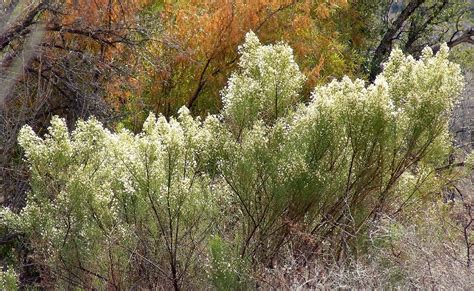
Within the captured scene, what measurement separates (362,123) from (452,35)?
12.1 meters

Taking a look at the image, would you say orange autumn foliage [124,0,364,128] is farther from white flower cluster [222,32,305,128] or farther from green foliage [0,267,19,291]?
white flower cluster [222,32,305,128]

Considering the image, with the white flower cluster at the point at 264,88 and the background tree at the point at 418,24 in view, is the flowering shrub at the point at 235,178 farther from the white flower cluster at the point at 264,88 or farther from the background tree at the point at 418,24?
the background tree at the point at 418,24

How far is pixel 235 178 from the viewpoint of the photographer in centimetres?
818

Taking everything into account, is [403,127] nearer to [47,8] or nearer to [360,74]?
[47,8]

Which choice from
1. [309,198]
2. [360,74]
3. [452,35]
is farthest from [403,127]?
[452,35]

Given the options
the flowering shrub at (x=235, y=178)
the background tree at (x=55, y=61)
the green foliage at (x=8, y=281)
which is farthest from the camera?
the background tree at (x=55, y=61)

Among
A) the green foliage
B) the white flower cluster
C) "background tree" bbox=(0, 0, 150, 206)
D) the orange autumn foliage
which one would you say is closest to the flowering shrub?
the white flower cluster

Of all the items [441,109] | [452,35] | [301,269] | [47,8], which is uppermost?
[452,35]

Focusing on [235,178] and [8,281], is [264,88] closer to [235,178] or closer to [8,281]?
[235,178]

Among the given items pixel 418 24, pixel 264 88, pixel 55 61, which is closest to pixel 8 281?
pixel 264 88

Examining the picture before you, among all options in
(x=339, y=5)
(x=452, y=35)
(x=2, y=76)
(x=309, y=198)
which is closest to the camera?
(x=309, y=198)

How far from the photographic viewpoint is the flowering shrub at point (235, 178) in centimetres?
800

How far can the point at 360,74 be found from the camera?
1705cm

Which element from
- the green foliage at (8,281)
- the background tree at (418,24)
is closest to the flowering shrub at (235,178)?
the green foliage at (8,281)
